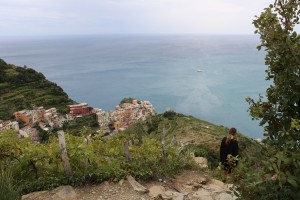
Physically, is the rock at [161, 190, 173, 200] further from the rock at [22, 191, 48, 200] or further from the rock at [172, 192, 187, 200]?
the rock at [22, 191, 48, 200]

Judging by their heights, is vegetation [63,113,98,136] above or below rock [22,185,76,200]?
below

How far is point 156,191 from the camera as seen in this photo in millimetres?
4500

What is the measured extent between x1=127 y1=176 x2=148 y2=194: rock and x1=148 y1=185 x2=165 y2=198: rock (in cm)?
10

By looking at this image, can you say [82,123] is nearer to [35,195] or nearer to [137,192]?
[35,195]

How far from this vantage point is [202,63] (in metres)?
110

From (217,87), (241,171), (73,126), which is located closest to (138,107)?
(73,126)

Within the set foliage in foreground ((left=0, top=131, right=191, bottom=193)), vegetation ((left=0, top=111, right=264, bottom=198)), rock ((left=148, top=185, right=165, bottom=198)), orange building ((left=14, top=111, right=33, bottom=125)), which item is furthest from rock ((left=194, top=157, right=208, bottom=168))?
orange building ((left=14, top=111, right=33, bottom=125))

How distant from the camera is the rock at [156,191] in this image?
4.39m

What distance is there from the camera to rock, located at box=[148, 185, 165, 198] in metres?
4.39

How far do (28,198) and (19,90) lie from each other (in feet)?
142

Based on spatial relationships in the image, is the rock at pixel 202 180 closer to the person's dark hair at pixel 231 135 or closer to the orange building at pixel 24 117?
the person's dark hair at pixel 231 135

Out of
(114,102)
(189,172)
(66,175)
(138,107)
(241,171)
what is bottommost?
(114,102)

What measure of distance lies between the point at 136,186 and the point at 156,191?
1.14ft

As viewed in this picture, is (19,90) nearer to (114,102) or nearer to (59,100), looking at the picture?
(59,100)
